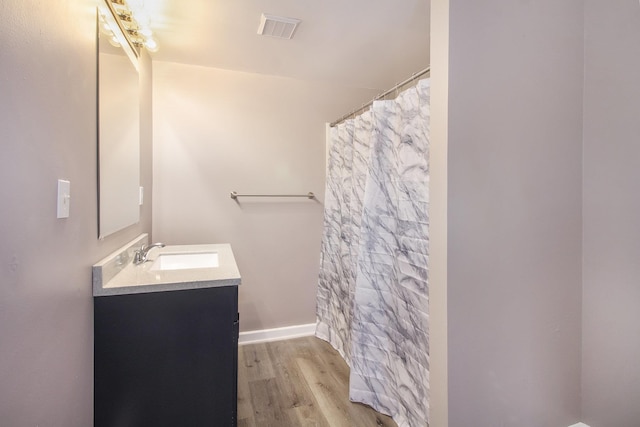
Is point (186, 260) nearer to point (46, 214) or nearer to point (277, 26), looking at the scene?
point (46, 214)

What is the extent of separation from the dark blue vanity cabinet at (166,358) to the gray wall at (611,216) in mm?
1631

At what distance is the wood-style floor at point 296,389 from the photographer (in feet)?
5.53

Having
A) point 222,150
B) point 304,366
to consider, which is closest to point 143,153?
point 222,150

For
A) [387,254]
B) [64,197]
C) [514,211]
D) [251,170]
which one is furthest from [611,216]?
[251,170]

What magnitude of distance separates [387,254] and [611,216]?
3.30 ft

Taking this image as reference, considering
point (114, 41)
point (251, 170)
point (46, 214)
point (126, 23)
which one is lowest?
point (46, 214)

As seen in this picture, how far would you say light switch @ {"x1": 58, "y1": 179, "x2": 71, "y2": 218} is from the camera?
0.89 m

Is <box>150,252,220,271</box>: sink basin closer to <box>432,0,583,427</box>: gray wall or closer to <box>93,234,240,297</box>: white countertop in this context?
<box>93,234,240,297</box>: white countertop

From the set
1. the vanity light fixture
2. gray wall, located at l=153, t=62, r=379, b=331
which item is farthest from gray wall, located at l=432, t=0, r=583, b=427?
gray wall, located at l=153, t=62, r=379, b=331

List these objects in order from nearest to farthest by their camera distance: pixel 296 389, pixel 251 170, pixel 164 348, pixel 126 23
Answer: pixel 164 348 → pixel 126 23 → pixel 296 389 → pixel 251 170

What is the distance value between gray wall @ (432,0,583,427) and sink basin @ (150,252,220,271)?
1.44 m

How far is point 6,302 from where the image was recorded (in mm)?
655

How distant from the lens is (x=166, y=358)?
1.24 metres

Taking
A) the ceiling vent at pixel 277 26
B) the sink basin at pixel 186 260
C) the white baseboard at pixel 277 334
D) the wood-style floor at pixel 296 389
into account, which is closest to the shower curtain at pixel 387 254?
the wood-style floor at pixel 296 389
